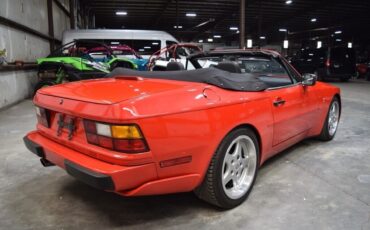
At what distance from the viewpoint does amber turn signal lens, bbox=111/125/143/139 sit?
1702 mm

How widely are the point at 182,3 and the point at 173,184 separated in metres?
17.6

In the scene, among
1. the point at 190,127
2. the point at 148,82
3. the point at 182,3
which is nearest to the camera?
the point at 190,127

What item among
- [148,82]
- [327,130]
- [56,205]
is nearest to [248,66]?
[327,130]

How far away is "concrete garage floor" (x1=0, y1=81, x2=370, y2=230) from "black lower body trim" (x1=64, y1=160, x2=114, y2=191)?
0.46m

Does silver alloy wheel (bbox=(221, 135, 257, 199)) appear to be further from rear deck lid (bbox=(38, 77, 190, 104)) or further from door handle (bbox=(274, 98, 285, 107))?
rear deck lid (bbox=(38, 77, 190, 104))

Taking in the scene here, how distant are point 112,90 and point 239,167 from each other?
109 cm

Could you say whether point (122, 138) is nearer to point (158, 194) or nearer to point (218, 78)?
point (158, 194)

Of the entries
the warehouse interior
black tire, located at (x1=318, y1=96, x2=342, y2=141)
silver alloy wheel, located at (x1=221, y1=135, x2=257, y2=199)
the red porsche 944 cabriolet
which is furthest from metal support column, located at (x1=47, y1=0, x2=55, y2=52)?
silver alloy wheel, located at (x1=221, y1=135, x2=257, y2=199)

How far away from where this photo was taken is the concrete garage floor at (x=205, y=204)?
207 centimetres

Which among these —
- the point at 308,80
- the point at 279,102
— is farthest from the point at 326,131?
the point at 279,102

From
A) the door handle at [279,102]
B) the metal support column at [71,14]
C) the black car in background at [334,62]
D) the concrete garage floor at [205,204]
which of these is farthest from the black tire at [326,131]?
the metal support column at [71,14]

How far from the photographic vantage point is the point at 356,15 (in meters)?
22.2

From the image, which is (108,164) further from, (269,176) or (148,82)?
(269,176)

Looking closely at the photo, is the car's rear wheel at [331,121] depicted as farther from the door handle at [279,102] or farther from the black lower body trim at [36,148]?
the black lower body trim at [36,148]
